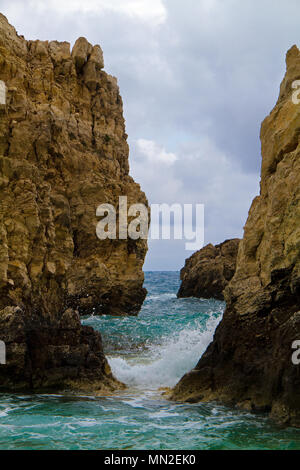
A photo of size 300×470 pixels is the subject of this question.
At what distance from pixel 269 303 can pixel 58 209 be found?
8.17m

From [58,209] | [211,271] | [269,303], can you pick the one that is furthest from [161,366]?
[211,271]

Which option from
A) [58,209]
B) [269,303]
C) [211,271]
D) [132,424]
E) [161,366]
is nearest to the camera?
[132,424]

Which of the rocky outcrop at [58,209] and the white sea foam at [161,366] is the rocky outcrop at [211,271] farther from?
the white sea foam at [161,366]

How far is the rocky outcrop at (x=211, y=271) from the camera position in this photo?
40.1 meters

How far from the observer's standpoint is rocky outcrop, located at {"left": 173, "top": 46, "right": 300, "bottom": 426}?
22.9ft

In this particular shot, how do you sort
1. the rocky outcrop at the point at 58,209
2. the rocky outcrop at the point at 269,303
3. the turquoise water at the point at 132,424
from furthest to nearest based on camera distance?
the rocky outcrop at the point at 58,209
the rocky outcrop at the point at 269,303
the turquoise water at the point at 132,424

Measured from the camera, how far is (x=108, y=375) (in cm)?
1017

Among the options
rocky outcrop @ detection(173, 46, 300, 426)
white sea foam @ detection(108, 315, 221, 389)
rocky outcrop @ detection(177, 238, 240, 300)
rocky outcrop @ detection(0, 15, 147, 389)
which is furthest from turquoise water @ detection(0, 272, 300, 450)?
rocky outcrop @ detection(177, 238, 240, 300)

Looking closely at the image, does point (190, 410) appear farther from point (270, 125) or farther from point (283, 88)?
point (283, 88)

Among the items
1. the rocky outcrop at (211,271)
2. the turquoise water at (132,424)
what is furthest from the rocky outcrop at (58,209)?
the rocky outcrop at (211,271)

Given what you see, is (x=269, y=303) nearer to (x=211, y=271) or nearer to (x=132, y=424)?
(x=132, y=424)

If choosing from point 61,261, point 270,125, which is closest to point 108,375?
point 61,261

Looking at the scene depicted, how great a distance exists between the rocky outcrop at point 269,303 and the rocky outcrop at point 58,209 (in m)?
2.82

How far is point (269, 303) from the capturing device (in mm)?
7910
